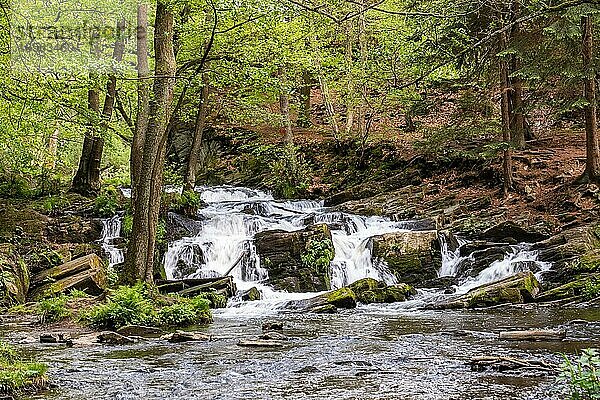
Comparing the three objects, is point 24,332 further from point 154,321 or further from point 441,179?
point 441,179

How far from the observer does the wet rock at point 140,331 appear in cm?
1018

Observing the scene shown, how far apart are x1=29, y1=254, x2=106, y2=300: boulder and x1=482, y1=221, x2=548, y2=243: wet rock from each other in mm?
9733

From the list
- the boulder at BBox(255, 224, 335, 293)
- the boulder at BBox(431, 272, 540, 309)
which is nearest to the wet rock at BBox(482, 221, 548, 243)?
the boulder at BBox(431, 272, 540, 309)

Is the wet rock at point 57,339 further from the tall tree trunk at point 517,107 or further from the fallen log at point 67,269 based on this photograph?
the tall tree trunk at point 517,107

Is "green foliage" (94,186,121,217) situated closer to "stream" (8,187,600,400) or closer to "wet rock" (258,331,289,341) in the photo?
"stream" (8,187,600,400)

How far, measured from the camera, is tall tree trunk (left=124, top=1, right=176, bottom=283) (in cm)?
1259

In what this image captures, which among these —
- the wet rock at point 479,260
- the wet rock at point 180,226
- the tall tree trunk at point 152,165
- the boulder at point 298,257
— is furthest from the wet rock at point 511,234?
the tall tree trunk at point 152,165

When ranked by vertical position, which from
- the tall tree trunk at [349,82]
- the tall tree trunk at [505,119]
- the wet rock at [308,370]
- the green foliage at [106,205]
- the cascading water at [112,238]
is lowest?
the wet rock at [308,370]

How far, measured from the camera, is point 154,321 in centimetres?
1116

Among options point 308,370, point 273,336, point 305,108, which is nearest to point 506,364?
point 308,370

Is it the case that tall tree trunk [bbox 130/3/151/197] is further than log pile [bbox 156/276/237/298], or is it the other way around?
log pile [bbox 156/276/237/298]

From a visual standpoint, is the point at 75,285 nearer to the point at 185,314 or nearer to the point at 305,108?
the point at 185,314

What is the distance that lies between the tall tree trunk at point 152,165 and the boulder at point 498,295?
5788mm

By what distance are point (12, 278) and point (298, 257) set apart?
6.72 meters
